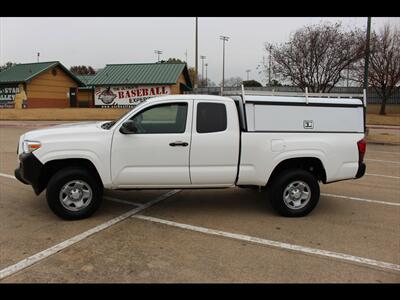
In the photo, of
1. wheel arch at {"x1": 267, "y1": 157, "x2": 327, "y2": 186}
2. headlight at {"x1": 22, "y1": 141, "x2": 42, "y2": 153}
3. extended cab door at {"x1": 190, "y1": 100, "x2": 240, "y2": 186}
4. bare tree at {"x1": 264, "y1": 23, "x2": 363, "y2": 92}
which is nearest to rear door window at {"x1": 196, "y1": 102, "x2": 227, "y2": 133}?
extended cab door at {"x1": 190, "y1": 100, "x2": 240, "y2": 186}

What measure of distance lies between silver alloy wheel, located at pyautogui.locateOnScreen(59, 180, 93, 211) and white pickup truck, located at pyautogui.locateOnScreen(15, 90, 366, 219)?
1 centimetres

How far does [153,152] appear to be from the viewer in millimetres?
5426

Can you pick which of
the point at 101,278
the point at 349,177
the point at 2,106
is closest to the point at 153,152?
the point at 101,278

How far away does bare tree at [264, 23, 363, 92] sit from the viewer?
1966 centimetres

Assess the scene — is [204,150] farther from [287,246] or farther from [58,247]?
[58,247]

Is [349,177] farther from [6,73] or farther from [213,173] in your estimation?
[6,73]

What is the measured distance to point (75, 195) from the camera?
5.40 metres

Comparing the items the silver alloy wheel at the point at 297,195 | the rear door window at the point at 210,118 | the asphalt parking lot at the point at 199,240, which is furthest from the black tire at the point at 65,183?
the silver alloy wheel at the point at 297,195

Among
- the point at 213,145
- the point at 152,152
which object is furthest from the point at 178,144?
the point at 213,145

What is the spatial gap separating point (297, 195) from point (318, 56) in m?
15.4

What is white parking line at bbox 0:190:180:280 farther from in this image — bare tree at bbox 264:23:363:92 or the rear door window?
bare tree at bbox 264:23:363:92

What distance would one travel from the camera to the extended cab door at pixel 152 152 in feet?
17.7

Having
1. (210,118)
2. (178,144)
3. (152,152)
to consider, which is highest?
(210,118)

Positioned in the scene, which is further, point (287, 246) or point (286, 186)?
point (286, 186)
